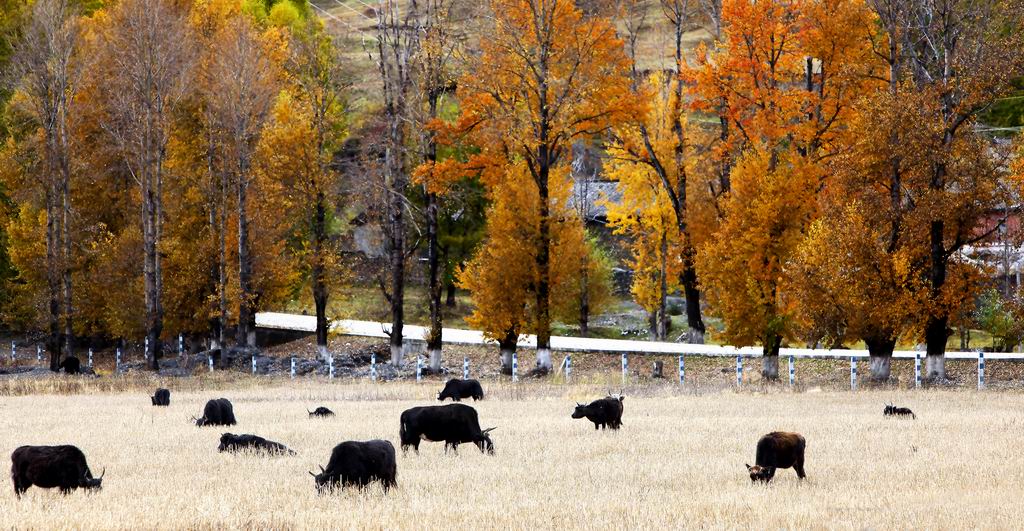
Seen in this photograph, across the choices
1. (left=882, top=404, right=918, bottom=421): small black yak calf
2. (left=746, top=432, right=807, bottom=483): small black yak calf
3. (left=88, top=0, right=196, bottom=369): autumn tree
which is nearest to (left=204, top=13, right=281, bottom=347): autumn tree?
(left=88, top=0, right=196, bottom=369): autumn tree

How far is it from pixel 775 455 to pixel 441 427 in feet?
17.5

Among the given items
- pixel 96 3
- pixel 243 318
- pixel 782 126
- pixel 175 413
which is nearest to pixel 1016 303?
pixel 782 126

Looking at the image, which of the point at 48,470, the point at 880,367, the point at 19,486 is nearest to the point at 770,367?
the point at 880,367

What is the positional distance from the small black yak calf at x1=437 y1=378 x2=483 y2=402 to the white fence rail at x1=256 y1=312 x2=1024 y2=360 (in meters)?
15.6

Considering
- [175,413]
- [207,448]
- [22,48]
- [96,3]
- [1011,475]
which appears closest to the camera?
[1011,475]

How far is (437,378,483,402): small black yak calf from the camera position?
93.6 ft

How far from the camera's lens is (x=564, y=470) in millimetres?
16359

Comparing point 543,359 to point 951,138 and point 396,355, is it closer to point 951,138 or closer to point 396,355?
point 396,355

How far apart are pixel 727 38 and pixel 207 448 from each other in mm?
30779

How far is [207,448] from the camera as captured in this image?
19453mm

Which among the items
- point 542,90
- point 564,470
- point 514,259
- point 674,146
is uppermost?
point 542,90

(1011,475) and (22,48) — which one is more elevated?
(22,48)

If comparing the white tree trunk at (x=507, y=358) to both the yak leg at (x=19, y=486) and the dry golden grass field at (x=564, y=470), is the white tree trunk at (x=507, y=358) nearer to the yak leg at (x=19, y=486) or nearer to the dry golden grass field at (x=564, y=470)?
the dry golden grass field at (x=564, y=470)

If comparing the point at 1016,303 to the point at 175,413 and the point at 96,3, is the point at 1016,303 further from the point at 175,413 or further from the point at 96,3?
the point at 96,3
